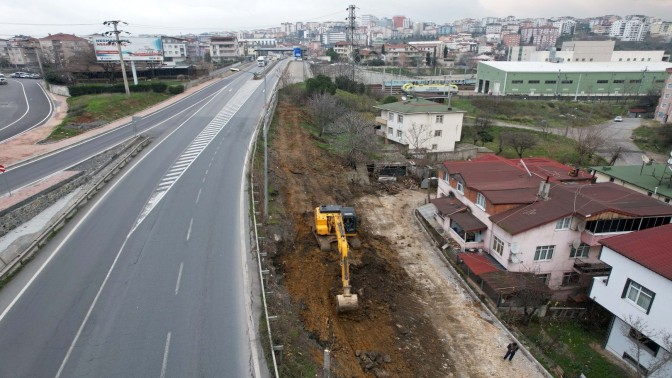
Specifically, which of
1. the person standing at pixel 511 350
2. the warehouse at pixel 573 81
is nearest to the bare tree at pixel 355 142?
the person standing at pixel 511 350

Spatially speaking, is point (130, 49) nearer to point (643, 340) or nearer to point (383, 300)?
point (383, 300)

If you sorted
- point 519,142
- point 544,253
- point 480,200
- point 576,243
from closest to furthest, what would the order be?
point 576,243
point 544,253
point 480,200
point 519,142

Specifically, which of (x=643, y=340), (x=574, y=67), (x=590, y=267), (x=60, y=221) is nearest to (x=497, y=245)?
(x=590, y=267)

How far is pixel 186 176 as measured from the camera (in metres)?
32.8

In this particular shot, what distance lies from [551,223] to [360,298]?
41.0 feet

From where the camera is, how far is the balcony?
82.2 feet

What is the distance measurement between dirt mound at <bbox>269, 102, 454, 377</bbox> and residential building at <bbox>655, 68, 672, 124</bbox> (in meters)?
74.6

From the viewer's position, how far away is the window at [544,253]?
25.5 meters

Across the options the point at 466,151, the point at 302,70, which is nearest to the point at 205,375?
the point at 466,151

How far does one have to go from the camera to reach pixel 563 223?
2520cm

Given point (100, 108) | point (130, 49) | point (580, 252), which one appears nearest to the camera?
point (580, 252)

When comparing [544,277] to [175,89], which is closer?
[544,277]

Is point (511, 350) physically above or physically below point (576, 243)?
below

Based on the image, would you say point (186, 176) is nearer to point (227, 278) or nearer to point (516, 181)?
point (227, 278)
